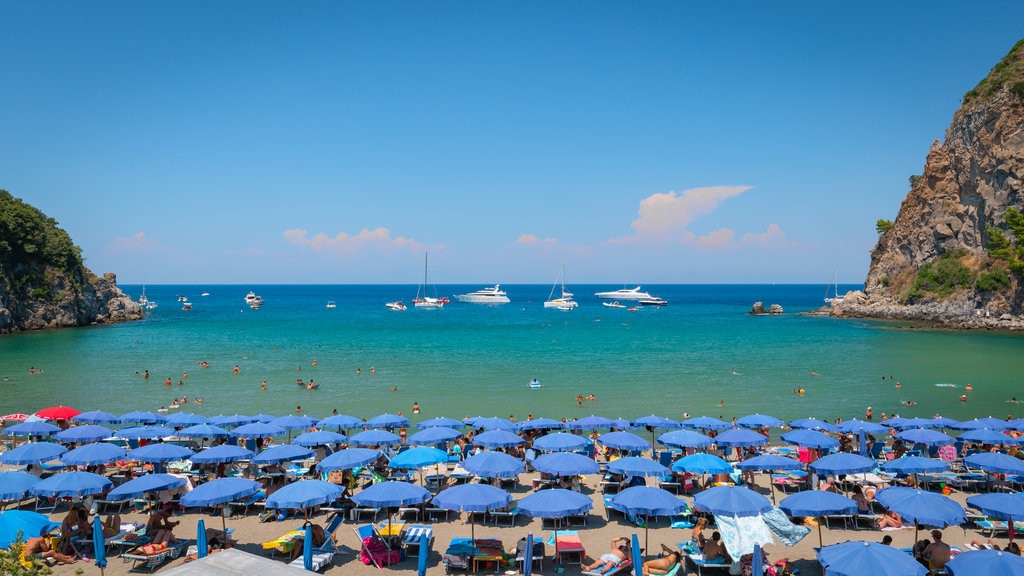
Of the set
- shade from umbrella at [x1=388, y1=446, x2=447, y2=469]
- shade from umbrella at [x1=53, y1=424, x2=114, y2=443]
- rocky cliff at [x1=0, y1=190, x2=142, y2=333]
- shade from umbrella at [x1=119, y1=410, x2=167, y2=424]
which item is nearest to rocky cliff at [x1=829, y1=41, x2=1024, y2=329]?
shade from umbrella at [x1=388, y1=446, x2=447, y2=469]

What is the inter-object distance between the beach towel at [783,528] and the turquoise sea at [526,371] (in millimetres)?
18108

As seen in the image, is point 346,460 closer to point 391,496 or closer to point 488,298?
point 391,496

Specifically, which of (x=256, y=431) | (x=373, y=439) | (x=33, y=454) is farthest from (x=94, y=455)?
(x=373, y=439)

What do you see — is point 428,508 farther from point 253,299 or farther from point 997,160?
point 253,299

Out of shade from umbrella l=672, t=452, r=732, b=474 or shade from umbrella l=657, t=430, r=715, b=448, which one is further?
shade from umbrella l=657, t=430, r=715, b=448

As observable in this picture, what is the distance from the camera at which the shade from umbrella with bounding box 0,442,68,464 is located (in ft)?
54.5

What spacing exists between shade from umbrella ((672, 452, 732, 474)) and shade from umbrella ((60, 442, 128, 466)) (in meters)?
14.7

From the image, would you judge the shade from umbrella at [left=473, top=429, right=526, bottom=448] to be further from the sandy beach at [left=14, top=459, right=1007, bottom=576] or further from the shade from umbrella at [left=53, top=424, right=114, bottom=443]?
the shade from umbrella at [left=53, top=424, right=114, bottom=443]

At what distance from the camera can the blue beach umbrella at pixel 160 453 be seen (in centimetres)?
1686

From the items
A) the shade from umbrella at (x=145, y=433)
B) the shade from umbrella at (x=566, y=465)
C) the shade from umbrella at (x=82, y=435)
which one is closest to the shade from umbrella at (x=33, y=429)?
the shade from umbrella at (x=82, y=435)

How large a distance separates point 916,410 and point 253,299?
5411 inches

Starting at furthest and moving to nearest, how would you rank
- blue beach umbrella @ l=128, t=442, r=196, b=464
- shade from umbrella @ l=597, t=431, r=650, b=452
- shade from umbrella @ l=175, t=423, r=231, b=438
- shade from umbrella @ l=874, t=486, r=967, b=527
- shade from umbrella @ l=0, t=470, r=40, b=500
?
shade from umbrella @ l=175, t=423, r=231, b=438 → shade from umbrella @ l=597, t=431, r=650, b=452 → blue beach umbrella @ l=128, t=442, r=196, b=464 → shade from umbrella @ l=0, t=470, r=40, b=500 → shade from umbrella @ l=874, t=486, r=967, b=527

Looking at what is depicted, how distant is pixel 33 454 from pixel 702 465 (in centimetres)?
1776

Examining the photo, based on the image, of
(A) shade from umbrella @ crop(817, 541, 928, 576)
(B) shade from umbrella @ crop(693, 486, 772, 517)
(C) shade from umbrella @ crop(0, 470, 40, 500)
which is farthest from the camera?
(C) shade from umbrella @ crop(0, 470, 40, 500)
